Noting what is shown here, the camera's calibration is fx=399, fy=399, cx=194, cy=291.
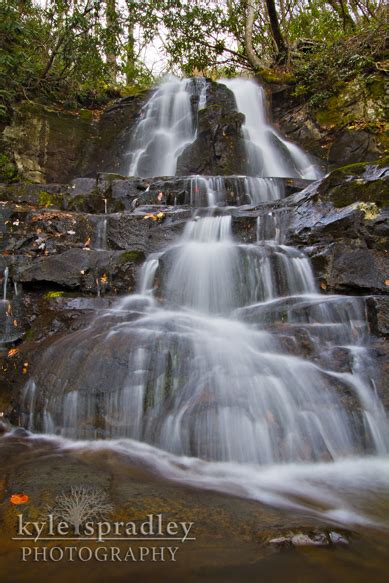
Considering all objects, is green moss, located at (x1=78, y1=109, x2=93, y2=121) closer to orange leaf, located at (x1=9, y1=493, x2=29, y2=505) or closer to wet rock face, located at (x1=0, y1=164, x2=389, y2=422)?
wet rock face, located at (x1=0, y1=164, x2=389, y2=422)

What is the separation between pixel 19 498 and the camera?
2.40 meters

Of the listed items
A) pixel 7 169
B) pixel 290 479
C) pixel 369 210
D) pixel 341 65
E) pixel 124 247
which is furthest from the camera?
pixel 341 65

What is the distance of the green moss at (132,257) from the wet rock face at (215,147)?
5495mm

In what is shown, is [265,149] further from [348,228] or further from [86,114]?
[348,228]

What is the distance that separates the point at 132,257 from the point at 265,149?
288 inches

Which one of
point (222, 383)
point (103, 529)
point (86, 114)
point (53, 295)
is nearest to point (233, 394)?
point (222, 383)

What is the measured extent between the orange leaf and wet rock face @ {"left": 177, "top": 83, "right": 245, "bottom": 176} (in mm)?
9709

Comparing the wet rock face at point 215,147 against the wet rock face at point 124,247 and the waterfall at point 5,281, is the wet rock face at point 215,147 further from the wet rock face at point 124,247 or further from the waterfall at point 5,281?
the waterfall at point 5,281

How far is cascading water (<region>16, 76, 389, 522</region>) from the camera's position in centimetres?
316

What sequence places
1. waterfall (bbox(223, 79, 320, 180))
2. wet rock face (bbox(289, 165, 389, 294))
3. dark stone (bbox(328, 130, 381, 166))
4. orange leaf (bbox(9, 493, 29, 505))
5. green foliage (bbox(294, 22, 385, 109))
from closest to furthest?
orange leaf (bbox(9, 493, 29, 505)) < wet rock face (bbox(289, 165, 389, 294)) < dark stone (bbox(328, 130, 381, 166)) < waterfall (bbox(223, 79, 320, 180)) < green foliage (bbox(294, 22, 385, 109))

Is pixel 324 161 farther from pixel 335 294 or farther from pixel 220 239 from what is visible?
pixel 335 294

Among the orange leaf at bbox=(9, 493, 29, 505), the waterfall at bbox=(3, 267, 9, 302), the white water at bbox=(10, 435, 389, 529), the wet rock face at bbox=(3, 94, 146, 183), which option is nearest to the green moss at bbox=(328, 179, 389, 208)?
the white water at bbox=(10, 435, 389, 529)

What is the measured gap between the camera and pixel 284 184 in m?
8.92

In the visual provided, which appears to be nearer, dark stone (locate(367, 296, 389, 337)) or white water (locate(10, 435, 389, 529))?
white water (locate(10, 435, 389, 529))
